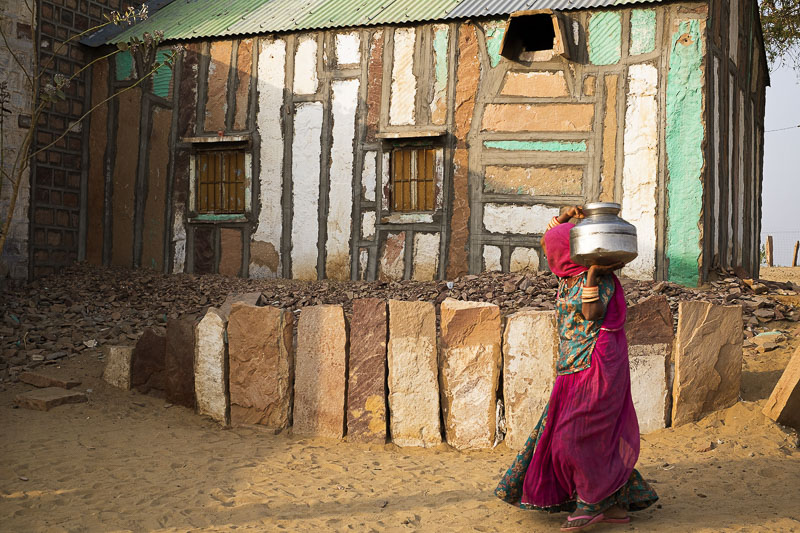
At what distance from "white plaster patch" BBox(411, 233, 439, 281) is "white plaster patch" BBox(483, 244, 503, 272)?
60cm

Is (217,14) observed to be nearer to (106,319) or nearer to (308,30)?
(308,30)

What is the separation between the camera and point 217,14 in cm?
1091

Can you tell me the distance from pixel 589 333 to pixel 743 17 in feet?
29.2

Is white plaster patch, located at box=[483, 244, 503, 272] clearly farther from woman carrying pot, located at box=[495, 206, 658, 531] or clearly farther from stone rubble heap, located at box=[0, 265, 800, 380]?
woman carrying pot, located at box=[495, 206, 658, 531]

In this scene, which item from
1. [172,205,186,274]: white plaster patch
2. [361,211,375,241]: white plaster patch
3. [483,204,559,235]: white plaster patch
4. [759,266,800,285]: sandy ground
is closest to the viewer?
[483,204,559,235]: white plaster patch

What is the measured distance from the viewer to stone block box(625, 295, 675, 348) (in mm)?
4840

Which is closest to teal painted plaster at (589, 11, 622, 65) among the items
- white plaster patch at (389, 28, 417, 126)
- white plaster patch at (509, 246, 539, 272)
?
white plaster patch at (389, 28, 417, 126)

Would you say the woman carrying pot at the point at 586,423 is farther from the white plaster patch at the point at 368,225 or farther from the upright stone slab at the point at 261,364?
the white plaster patch at the point at 368,225

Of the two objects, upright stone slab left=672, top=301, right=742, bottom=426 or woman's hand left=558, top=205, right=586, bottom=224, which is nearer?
woman's hand left=558, top=205, right=586, bottom=224

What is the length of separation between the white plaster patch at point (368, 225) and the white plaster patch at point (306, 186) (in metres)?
0.64

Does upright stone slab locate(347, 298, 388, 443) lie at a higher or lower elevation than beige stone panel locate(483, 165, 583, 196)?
lower

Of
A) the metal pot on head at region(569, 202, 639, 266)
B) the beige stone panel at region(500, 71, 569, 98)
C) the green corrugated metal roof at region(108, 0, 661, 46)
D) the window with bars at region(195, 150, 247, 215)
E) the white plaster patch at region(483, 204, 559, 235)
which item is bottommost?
the metal pot on head at region(569, 202, 639, 266)

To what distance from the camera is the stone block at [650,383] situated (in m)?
4.82

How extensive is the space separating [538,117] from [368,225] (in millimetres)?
2480
